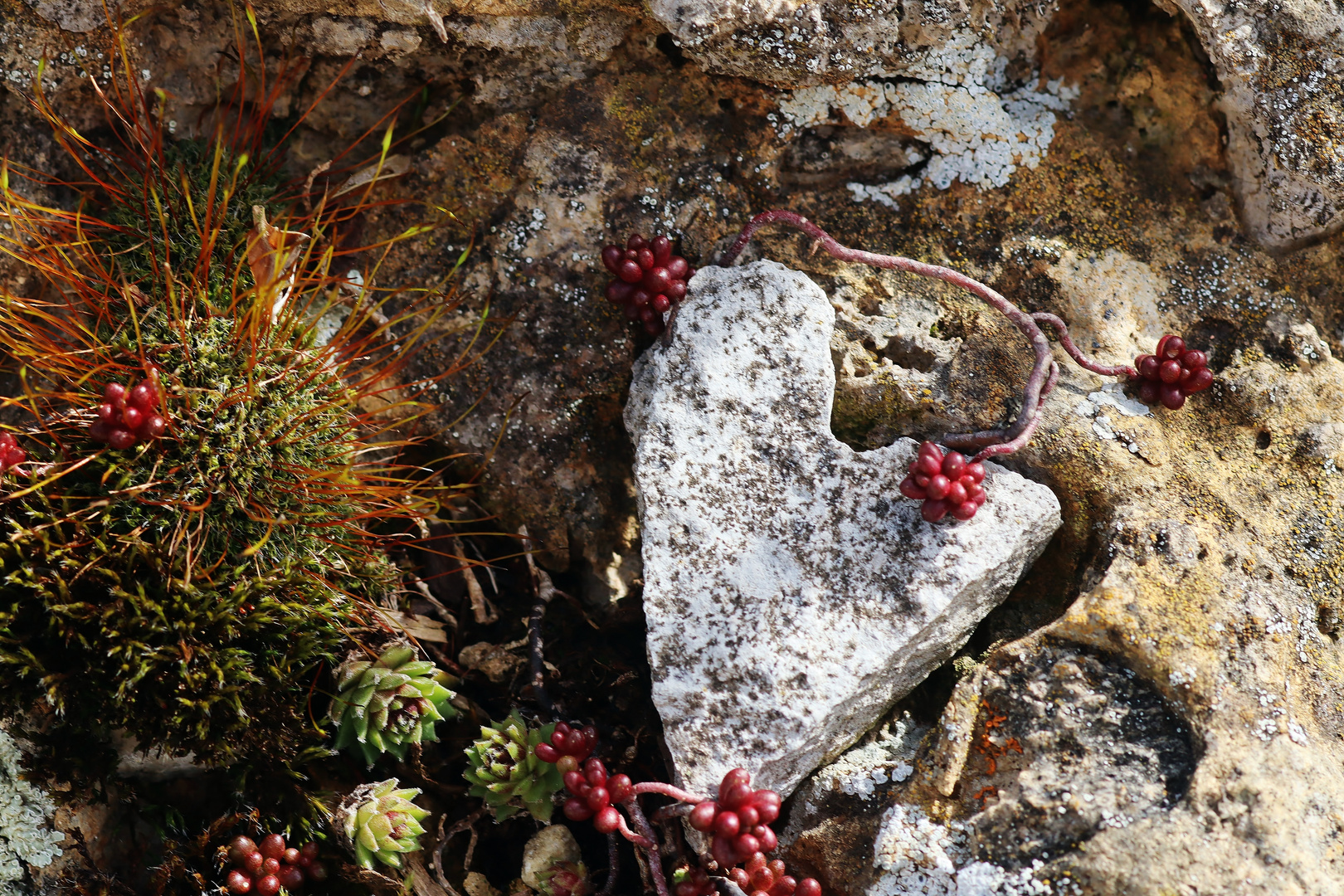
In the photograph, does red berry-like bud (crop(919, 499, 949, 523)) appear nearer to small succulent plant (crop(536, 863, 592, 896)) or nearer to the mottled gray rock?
small succulent plant (crop(536, 863, 592, 896))

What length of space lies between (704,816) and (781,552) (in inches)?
29.2

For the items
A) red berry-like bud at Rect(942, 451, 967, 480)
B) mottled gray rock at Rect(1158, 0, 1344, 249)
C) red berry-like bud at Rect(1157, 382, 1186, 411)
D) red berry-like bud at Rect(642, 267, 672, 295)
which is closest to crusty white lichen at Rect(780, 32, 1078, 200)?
mottled gray rock at Rect(1158, 0, 1344, 249)

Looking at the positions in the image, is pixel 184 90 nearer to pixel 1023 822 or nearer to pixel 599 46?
pixel 599 46

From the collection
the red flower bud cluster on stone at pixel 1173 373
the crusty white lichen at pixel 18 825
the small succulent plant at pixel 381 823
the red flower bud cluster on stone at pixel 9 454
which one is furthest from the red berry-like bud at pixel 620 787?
the red flower bud cluster on stone at pixel 1173 373

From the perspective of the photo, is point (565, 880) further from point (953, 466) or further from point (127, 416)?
point (127, 416)

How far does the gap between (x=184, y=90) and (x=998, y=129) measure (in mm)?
2700

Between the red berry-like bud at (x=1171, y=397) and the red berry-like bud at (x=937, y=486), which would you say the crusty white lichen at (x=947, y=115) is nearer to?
the red berry-like bud at (x=1171, y=397)

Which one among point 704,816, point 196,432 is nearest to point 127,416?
point 196,432

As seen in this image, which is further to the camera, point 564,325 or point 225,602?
point 564,325

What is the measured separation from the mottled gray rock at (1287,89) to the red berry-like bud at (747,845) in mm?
2586

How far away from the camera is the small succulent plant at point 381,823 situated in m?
2.44

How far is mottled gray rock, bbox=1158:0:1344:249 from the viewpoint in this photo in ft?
9.03

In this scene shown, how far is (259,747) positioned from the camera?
251 centimetres

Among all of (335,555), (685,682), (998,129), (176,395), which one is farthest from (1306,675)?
(176,395)
